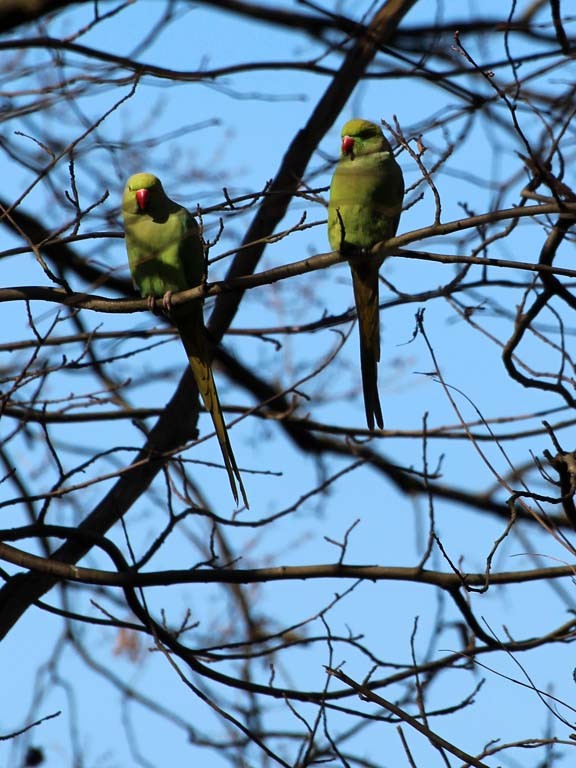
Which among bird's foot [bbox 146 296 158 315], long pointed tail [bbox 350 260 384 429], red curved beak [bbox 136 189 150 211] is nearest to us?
bird's foot [bbox 146 296 158 315]

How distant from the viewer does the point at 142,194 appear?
4.10 metres

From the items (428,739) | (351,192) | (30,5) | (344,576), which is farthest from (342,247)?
(428,739)

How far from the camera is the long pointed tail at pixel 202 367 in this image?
3.83 metres

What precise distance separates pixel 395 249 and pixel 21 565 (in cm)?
162

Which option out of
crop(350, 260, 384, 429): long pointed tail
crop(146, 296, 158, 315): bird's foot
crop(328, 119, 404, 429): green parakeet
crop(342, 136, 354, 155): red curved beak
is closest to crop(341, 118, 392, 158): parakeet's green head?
crop(342, 136, 354, 155): red curved beak

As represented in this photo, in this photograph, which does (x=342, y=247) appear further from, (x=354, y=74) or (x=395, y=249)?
(x=354, y=74)

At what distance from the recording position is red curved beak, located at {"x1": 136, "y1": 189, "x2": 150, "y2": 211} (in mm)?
4078

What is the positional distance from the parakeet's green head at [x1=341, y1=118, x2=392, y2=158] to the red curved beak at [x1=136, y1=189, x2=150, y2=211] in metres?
0.80

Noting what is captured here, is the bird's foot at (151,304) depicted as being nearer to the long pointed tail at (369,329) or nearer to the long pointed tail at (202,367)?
the long pointed tail at (202,367)

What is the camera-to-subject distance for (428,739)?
7.88ft

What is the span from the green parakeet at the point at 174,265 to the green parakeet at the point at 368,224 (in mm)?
546

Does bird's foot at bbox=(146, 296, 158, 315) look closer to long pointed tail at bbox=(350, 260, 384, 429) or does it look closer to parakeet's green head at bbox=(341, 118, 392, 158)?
long pointed tail at bbox=(350, 260, 384, 429)

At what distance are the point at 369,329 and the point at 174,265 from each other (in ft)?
2.59

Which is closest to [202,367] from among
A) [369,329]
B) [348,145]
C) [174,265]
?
[174,265]
